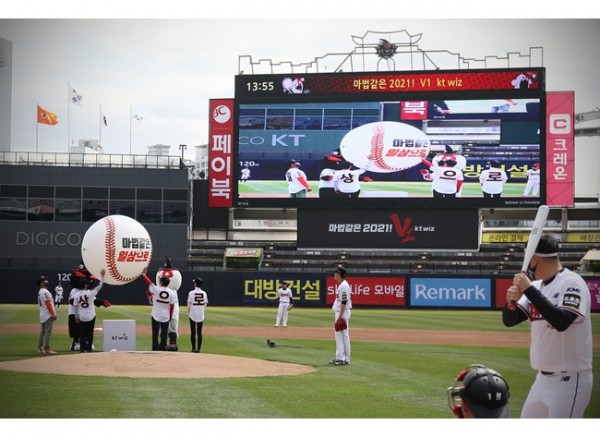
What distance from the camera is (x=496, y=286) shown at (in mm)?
43688

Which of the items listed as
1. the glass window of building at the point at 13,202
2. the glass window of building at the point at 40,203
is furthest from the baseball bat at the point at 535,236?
the glass window of building at the point at 13,202

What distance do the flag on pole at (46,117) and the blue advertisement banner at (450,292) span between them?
67.2ft

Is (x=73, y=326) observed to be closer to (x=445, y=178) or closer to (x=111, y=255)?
(x=111, y=255)

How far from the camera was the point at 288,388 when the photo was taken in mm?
14141

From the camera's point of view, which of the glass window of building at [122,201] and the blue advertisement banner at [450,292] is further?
the glass window of building at [122,201]

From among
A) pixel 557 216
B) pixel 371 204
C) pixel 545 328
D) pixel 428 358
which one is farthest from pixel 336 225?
pixel 545 328

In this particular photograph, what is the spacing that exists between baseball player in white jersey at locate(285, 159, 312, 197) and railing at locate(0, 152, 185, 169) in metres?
9.83

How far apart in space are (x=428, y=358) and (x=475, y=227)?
24.5 m

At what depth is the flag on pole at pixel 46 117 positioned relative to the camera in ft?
155

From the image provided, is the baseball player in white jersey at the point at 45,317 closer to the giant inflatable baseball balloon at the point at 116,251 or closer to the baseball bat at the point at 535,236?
the giant inflatable baseball balloon at the point at 116,251

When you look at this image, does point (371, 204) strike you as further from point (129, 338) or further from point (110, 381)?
point (110, 381)

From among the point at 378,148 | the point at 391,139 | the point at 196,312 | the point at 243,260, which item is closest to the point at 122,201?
the point at 243,260

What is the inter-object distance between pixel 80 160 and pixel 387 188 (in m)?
18.4

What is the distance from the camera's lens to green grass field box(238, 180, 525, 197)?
1679 inches
